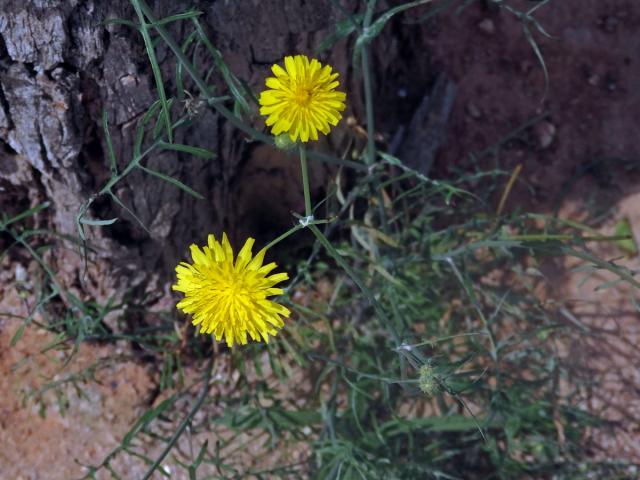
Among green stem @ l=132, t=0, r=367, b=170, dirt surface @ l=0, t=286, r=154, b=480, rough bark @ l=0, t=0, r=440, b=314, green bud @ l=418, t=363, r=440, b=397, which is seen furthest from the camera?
dirt surface @ l=0, t=286, r=154, b=480

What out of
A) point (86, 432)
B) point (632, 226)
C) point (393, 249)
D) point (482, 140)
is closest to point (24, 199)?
point (86, 432)

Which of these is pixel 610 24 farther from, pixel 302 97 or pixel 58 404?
pixel 58 404

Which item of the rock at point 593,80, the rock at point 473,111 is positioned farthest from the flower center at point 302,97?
the rock at point 593,80

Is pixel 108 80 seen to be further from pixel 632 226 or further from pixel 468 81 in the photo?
pixel 632 226

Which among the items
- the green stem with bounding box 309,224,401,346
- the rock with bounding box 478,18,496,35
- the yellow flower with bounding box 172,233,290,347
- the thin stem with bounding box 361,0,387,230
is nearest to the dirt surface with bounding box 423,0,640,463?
the rock with bounding box 478,18,496,35

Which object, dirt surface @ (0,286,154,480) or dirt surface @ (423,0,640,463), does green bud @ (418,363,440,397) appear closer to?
dirt surface @ (0,286,154,480)

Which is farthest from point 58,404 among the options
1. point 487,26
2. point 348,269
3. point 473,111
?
point 487,26

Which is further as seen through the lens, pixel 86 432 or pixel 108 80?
pixel 86 432
